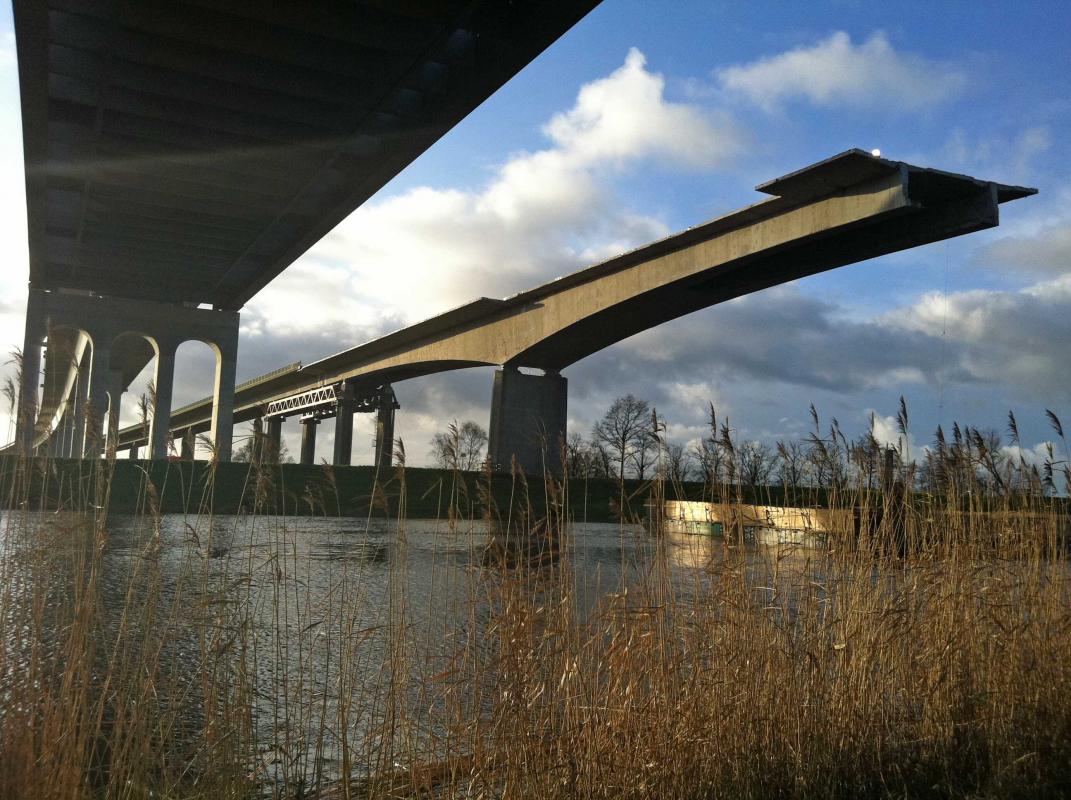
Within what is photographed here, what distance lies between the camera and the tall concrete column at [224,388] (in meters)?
30.2

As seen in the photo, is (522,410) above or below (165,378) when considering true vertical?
below

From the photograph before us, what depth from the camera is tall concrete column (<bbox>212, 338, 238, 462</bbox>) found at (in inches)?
1188

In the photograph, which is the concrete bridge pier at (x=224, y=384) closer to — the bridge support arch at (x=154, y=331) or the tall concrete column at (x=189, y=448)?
the bridge support arch at (x=154, y=331)

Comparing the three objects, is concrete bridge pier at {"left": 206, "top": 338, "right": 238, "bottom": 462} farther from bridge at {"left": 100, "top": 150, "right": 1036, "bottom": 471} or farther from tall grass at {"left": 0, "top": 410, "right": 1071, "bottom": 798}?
tall grass at {"left": 0, "top": 410, "right": 1071, "bottom": 798}

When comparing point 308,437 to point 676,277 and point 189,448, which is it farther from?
point 189,448

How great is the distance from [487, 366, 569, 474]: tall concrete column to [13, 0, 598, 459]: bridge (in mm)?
Answer: 8798

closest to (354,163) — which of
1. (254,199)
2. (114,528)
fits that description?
(254,199)

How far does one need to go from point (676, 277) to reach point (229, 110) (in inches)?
450

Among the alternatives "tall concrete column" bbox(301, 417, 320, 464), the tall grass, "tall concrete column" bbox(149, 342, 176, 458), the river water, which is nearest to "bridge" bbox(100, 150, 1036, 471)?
the river water

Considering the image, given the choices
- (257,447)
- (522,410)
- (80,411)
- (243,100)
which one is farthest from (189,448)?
(522,410)

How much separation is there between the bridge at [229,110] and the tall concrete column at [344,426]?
21.1m

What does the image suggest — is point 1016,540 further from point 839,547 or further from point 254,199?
point 254,199

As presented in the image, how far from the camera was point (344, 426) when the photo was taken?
4709 centimetres

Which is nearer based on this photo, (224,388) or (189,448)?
(189,448)
